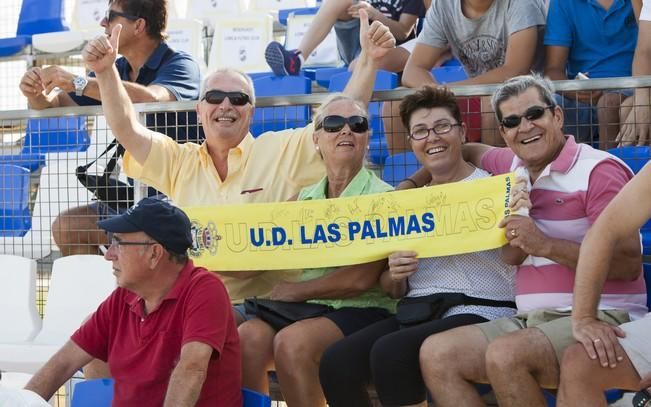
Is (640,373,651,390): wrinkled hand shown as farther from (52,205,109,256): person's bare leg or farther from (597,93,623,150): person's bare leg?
(52,205,109,256): person's bare leg

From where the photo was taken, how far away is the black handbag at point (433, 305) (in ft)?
12.2

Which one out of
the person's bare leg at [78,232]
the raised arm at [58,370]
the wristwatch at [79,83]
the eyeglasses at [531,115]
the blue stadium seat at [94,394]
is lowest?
the blue stadium seat at [94,394]

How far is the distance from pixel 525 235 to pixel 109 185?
250 cm

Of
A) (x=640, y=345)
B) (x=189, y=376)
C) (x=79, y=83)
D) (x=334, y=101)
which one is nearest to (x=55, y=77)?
(x=79, y=83)

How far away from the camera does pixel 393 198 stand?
158 inches

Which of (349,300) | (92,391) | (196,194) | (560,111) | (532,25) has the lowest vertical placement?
(92,391)

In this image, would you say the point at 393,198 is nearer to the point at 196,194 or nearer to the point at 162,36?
the point at 196,194

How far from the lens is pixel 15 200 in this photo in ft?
20.9

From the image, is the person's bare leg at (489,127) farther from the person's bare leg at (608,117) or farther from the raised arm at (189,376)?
the raised arm at (189,376)

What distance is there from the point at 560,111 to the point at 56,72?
2.58 meters

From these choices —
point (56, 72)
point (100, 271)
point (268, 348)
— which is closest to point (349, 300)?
point (268, 348)

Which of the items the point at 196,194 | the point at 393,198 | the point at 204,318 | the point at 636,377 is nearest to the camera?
the point at 636,377

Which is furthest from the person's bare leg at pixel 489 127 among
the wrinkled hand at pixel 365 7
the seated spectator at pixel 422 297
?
the wrinkled hand at pixel 365 7

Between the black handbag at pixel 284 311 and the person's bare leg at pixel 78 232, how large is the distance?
1.59 metres
